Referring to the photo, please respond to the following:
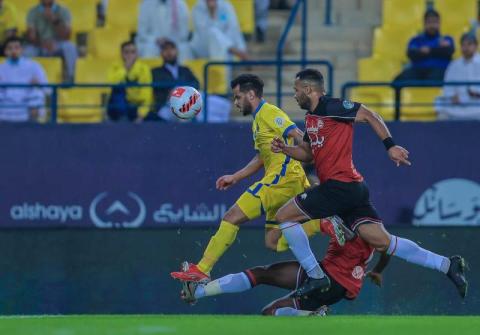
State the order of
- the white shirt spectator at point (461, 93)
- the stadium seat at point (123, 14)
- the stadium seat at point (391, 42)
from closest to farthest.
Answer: the white shirt spectator at point (461, 93) → the stadium seat at point (391, 42) → the stadium seat at point (123, 14)

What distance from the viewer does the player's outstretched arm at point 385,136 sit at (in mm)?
11680

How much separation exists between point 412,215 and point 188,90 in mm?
3590

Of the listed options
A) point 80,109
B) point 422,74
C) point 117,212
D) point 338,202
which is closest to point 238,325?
point 338,202

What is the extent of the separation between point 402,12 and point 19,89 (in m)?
4.96

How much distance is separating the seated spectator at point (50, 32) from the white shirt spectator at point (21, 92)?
1002mm

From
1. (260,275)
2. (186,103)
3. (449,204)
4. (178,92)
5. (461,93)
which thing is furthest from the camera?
(461,93)

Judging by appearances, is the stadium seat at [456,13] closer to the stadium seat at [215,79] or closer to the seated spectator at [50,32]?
the stadium seat at [215,79]

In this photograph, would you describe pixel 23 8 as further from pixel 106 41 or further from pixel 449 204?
pixel 449 204

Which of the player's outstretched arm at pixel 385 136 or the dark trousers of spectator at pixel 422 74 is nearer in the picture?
the player's outstretched arm at pixel 385 136

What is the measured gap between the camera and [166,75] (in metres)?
16.8

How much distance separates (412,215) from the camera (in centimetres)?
1598

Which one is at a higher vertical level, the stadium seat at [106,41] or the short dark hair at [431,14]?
the short dark hair at [431,14]

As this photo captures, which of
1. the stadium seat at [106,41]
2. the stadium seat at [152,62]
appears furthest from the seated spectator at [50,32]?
the stadium seat at [152,62]

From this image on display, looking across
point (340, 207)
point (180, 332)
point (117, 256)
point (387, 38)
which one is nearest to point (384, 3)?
point (387, 38)
